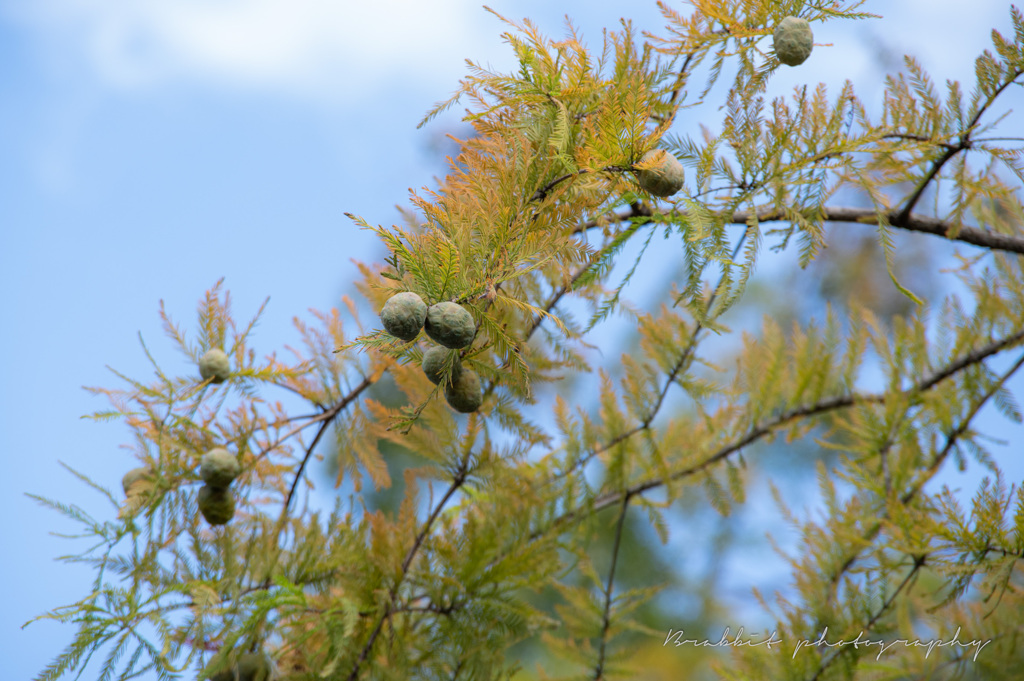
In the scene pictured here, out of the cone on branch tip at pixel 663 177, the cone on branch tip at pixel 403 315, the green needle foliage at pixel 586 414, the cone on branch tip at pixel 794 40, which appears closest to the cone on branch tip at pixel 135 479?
the green needle foliage at pixel 586 414

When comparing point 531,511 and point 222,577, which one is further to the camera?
point 531,511

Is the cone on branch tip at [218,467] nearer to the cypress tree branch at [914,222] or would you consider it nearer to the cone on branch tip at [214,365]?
the cone on branch tip at [214,365]

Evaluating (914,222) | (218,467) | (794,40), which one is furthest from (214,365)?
(914,222)

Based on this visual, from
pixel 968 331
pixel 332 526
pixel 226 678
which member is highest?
pixel 968 331

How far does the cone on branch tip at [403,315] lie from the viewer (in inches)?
16.2

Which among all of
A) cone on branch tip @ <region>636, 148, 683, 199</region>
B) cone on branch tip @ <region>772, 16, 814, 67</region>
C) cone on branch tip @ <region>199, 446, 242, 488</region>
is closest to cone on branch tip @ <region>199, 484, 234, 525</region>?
cone on branch tip @ <region>199, 446, 242, 488</region>

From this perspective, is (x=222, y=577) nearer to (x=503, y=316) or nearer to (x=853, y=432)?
(x=503, y=316)

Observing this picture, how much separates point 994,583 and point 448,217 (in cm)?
58

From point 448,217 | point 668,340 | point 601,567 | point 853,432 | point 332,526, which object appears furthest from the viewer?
point 601,567

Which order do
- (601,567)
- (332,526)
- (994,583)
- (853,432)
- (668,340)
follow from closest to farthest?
1. (994,583)
2. (332,526)
3. (668,340)
4. (853,432)
5. (601,567)

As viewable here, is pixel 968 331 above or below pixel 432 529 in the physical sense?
above

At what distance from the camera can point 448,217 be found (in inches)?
18.6

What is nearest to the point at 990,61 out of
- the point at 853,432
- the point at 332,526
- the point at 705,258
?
the point at 705,258

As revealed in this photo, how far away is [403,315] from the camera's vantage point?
0.41 meters
